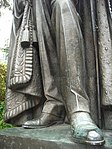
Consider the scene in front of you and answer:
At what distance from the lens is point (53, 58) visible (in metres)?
1.80

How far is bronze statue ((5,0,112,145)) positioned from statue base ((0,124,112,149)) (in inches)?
5.3

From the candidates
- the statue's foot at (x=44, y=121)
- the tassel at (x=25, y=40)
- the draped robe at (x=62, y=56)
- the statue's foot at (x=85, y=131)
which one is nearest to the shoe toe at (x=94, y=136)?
the statue's foot at (x=85, y=131)

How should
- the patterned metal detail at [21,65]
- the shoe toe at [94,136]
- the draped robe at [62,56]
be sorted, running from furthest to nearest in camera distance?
the patterned metal detail at [21,65]
the draped robe at [62,56]
the shoe toe at [94,136]

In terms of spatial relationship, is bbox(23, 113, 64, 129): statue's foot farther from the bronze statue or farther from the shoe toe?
the shoe toe

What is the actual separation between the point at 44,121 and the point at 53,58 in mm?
390

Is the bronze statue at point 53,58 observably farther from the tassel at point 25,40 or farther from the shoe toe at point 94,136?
the shoe toe at point 94,136

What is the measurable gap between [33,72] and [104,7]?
588mm

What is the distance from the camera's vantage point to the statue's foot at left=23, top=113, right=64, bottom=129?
1.64m

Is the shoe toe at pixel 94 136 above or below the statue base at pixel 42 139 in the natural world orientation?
above

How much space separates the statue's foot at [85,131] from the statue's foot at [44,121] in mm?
A: 320

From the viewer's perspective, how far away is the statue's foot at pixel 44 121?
164 cm

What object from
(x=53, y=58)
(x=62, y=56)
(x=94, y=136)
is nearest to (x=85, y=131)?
(x=94, y=136)

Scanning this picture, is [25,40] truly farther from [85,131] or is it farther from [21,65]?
[85,131]

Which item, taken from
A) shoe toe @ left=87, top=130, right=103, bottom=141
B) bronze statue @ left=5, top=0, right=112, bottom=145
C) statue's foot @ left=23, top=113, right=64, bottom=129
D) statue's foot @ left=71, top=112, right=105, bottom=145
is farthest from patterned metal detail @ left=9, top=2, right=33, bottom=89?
shoe toe @ left=87, top=130, right=103, bottom=141
